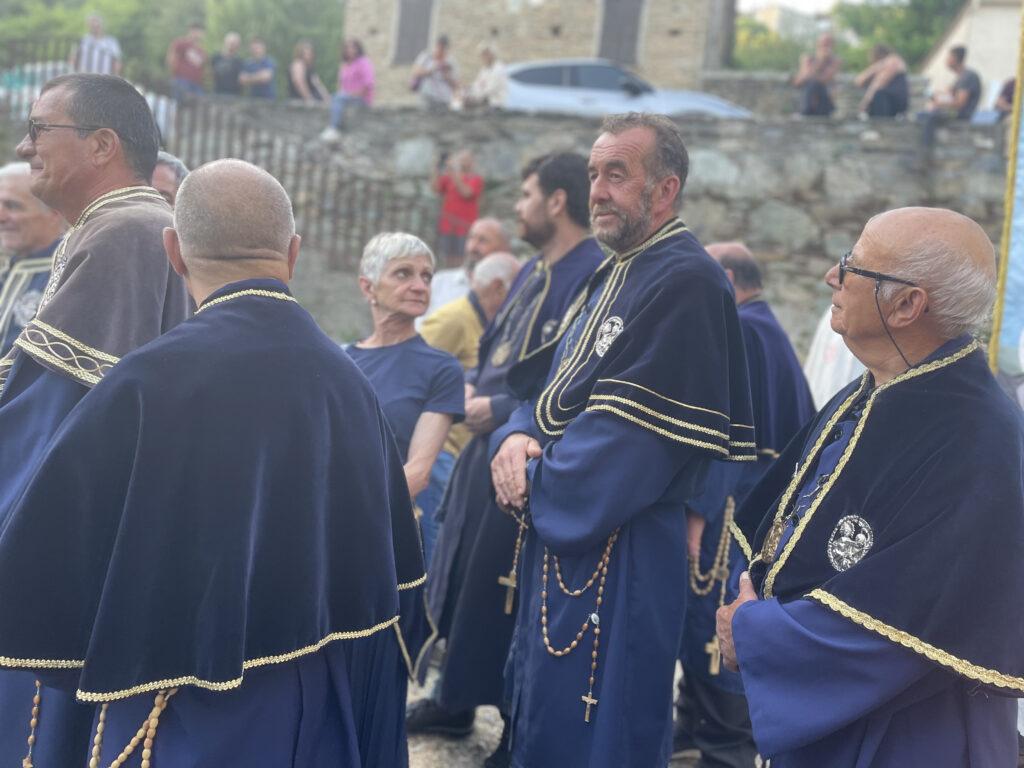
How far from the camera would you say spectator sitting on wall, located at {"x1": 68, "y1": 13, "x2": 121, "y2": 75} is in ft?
48.0

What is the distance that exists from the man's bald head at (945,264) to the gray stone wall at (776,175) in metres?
9.49

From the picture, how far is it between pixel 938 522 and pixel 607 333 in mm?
1344

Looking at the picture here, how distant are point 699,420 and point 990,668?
1.15 meters

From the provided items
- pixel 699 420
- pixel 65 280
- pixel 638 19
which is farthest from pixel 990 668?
pixel 638 19

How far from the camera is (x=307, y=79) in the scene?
17109 millimetres

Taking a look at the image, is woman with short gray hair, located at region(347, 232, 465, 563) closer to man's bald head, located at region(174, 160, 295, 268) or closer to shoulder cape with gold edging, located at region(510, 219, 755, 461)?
shoulder cape with gold edging, located at region(510, 219, 755, 461)

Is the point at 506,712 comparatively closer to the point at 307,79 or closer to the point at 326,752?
the point at 326,752

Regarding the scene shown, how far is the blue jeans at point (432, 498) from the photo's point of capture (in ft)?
16.8

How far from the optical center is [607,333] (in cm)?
343

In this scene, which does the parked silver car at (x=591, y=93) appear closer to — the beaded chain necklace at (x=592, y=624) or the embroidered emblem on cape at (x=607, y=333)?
the embroidered emblem on cape at (x=607, y=333)

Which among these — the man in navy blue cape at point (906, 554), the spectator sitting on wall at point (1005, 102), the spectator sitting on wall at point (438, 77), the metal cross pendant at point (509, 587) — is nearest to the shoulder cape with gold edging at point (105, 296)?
the metal cross pendant at point (509, 587)

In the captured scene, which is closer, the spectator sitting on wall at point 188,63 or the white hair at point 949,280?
the white hair at point 949,280

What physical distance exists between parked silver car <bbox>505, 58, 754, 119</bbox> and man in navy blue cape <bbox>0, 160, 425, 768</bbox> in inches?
587

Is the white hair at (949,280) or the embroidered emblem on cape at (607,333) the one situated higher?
the white hair at (949,280)
